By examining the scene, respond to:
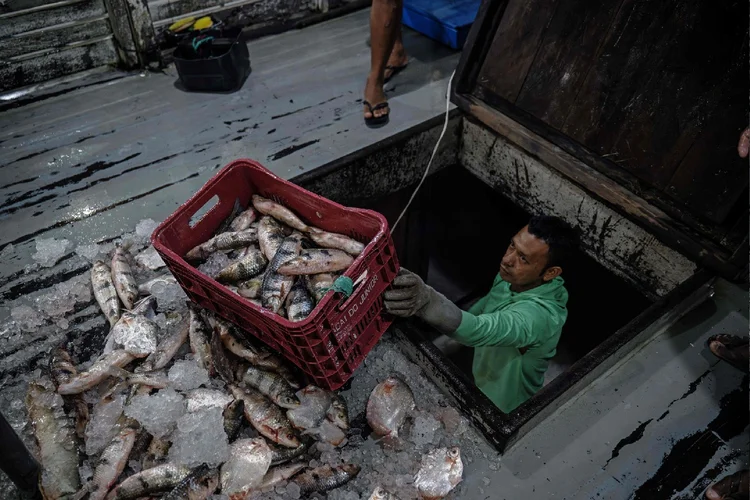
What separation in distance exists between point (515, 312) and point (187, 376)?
176 cm

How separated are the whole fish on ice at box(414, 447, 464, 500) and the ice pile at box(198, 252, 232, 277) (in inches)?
53.9

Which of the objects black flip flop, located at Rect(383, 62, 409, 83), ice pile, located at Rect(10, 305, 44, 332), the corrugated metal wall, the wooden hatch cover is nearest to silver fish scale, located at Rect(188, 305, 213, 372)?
ice pile, located at Rect(10, 305, 44, 332)

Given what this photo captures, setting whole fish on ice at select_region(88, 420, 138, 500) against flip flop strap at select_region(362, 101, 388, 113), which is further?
flip flop strap at select_region(362, 101, 388, 113)

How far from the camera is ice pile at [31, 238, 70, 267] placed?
10.6 feet

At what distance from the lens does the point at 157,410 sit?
238 centimetres

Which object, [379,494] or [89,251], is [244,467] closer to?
[379,494]

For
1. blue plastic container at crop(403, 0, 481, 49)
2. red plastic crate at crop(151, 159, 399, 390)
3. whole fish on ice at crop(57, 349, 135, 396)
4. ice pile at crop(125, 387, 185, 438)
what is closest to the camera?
red plastic crate at crop(151, 159, 399, 390)

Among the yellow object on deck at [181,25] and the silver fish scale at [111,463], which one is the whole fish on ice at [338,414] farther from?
the yellow object on deck at [181,25]

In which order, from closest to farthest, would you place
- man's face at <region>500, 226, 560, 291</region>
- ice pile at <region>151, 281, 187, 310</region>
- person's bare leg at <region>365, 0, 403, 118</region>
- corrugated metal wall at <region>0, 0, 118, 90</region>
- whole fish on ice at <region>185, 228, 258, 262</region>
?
whole fish on ice at <region>185, 228, 258, 262</region> → ice pile at <region>151, 281, 187, 310</region> → man's face at <region>500, 226, 560, 291</region> → person's bare leg at <region>365, 0, 403, 118</region> → corrugated metal wall at <region>0, 0, 118, 90</region>

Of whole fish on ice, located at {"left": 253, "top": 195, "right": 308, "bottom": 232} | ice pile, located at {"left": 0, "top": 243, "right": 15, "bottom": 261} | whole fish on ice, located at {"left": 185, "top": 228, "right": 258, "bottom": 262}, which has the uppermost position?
whole fish on ice, located at {"left": 253, "top": 195, "right": 308, "bottom": 232}

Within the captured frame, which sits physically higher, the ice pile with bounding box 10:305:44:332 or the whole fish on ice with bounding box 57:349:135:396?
the whole fish on ice with bounding box 57:349:135:396

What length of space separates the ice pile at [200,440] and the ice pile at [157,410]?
0.05 meters

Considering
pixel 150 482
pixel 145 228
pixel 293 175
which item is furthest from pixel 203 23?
pixel 150 482

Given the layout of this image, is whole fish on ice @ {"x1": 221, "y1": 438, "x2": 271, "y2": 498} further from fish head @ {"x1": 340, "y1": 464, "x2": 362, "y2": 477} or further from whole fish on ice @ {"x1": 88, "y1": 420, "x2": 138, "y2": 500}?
whole fish on ice @ {"x1": 88, "y1": 420, "x2": 138, "y2": 500}
